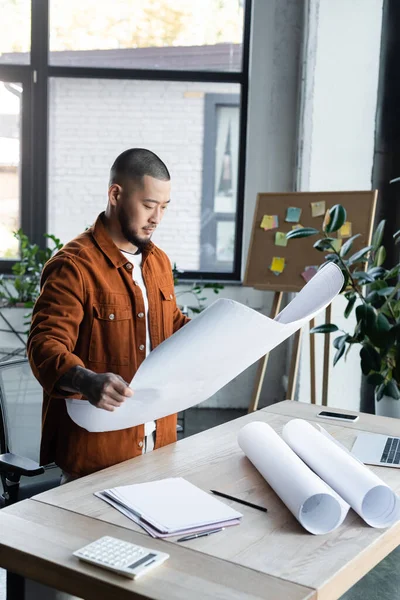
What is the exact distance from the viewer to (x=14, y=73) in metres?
5.16

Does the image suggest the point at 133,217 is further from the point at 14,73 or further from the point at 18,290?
the point at 14,73

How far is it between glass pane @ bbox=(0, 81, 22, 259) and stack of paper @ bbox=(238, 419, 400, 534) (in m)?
3.98

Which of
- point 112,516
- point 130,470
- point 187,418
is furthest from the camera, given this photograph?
point 187,418

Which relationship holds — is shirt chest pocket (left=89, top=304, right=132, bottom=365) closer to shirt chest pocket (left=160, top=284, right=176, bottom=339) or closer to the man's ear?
shirt chest pocket (left=160, top=284, right=176, bottom=339)

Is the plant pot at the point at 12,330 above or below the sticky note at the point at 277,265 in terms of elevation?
below

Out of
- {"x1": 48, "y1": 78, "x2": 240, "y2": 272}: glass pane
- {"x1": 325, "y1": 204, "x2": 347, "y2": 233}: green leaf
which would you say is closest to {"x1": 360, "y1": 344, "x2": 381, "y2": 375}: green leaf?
{"x1": 325, "y1": 204, "x2": 347, "y2": 233}: green leaf

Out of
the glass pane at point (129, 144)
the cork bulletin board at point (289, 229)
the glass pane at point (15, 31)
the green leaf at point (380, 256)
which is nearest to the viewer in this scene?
the green leaf at point (380, 256)

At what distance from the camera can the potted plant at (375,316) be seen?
327 cm

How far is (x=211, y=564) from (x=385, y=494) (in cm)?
45

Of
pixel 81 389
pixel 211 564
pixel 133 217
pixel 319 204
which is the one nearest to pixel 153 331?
pixel 133 217

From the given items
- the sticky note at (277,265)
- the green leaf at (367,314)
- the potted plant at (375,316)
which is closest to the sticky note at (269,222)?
the sticky note at (277,265)

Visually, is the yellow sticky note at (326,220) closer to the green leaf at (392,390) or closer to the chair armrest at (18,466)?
the green leaf at (392,390)

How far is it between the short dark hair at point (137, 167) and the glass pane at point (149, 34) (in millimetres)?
3563

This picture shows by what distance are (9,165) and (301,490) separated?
4.37 meters
